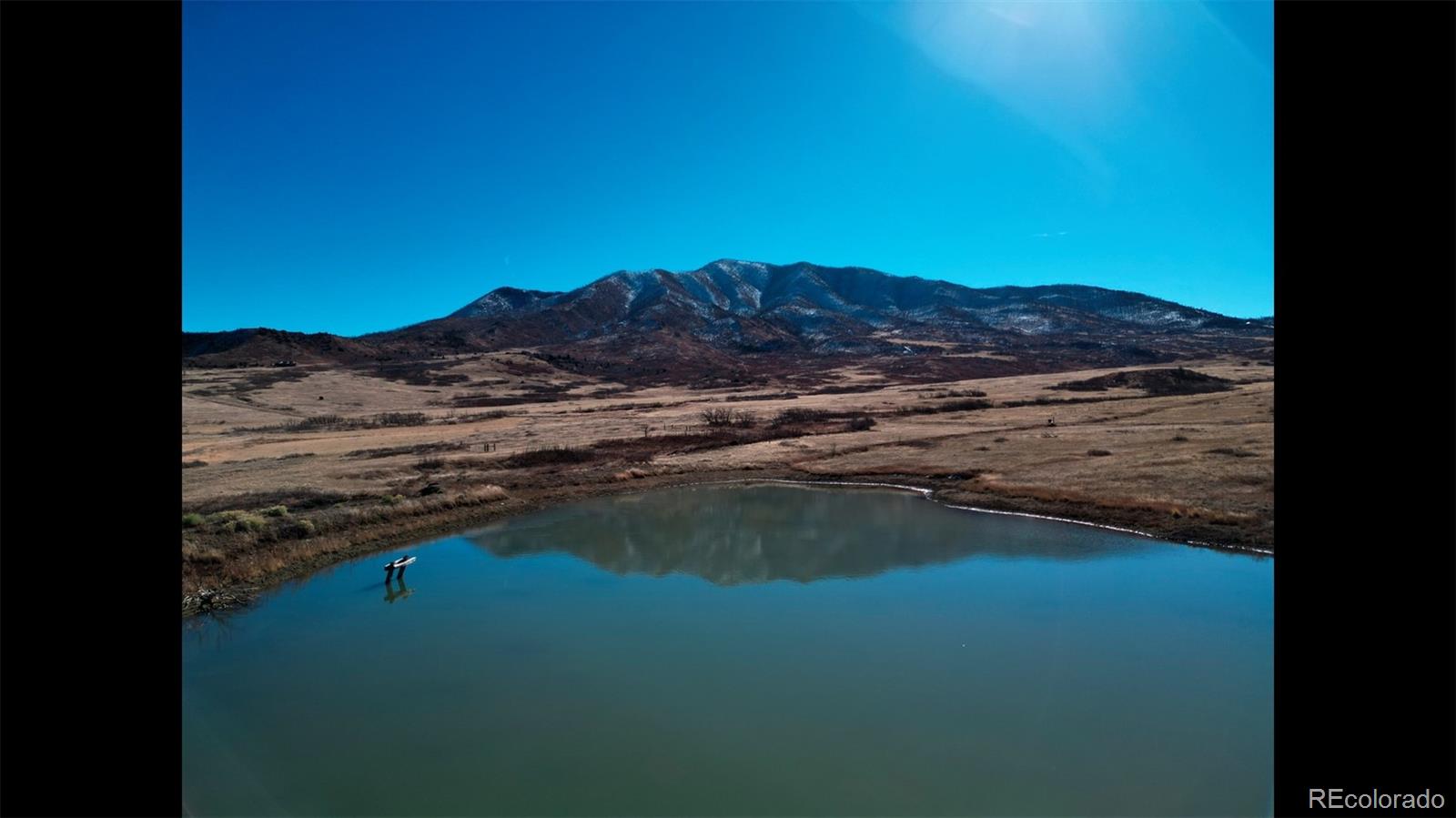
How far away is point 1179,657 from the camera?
1425cm

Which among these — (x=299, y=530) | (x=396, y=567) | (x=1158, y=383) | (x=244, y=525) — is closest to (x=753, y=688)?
(x=396, y=567)

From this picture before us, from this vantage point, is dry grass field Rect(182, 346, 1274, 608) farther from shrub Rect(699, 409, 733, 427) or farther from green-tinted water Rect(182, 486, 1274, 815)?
green-tinted water Rect(182, 486, 1274, 815)

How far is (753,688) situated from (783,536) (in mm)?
13921

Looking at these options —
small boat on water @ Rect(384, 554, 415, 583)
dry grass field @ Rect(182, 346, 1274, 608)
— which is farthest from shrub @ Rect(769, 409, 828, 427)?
small boat on water @ Rect(384, 554, 415, 583)

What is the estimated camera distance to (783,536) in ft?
89.2

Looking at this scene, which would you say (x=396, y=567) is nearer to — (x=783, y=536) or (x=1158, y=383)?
(x=783, y=536)

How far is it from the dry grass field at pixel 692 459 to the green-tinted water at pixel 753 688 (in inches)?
187

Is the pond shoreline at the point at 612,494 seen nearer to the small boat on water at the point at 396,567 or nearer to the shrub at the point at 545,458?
the small boat on water at the point at 396,567

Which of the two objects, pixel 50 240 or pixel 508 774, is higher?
pixel 50 240

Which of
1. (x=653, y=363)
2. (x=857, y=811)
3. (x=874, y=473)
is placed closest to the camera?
(x=857, y=811)

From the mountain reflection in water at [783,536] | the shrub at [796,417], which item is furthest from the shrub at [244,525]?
the shrub at [796,417]
